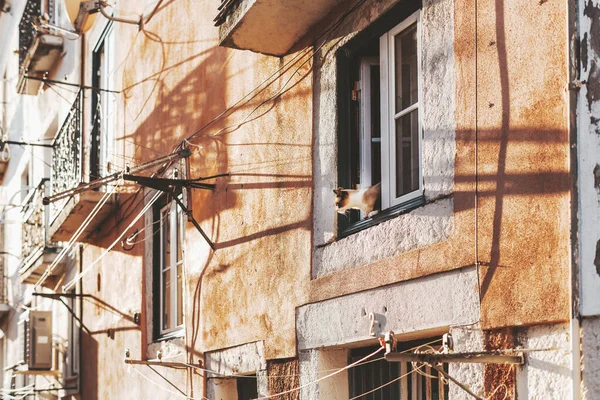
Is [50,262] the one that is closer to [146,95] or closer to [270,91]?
[146,95]

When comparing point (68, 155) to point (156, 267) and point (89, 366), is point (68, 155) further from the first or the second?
point (156, 267)

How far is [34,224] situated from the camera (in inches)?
666

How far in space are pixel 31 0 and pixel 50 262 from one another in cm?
528

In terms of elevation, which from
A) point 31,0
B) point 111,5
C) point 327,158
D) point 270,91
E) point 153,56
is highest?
point 31,0

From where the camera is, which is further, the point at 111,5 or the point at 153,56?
the point at 111,5

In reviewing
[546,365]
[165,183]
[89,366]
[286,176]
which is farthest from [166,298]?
[546,365]

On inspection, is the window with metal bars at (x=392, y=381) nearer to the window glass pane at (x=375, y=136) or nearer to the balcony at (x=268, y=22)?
the window glass pane at (x=375, y=136)

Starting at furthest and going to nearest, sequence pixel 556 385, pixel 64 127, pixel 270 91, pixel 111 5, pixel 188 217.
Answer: pixel 64 127 < pixel 111 5 < pixel 188 217 < pixel 270 91 < pixel 556 385

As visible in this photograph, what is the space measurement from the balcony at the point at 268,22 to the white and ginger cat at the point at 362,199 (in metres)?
1.38

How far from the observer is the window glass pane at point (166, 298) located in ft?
36.5

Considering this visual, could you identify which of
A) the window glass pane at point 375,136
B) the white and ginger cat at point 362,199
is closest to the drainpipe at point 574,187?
the white and ginger cat at point 362,199

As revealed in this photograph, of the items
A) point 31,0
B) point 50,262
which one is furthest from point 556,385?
point 31,0

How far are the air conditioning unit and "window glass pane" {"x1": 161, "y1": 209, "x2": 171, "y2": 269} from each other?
17.1 ft

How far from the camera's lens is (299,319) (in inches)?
303
